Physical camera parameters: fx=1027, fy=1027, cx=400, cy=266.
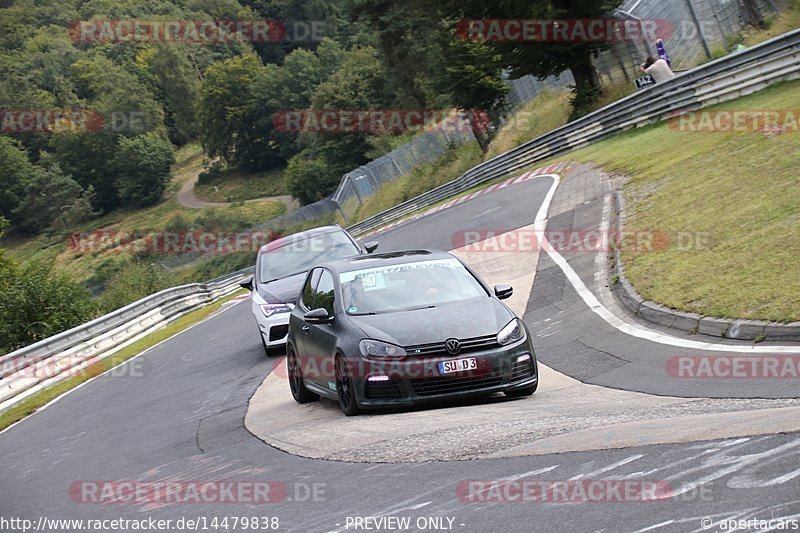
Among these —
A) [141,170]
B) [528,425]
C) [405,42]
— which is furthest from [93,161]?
[528,425]

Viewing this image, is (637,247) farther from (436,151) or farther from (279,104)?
(279,104)

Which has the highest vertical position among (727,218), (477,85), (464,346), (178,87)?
(178,87)

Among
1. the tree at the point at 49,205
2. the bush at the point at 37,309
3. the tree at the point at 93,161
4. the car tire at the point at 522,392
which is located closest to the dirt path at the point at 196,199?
the tree at the point at 93,161

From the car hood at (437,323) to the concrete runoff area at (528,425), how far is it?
25.9 inches

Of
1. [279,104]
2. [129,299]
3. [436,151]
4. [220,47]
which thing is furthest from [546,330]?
[220,47]

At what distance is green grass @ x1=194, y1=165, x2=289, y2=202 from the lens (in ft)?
403

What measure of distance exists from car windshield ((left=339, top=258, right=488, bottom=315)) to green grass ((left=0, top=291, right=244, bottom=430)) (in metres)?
8.69

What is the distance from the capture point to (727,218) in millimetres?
14359

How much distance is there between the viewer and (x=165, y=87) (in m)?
162

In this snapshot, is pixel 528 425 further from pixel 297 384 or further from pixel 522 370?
pixel 297 384

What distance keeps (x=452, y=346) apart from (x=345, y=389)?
1.15 meters

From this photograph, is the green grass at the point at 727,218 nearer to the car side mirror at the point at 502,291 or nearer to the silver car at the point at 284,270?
the car side mirror at the point at 502,291

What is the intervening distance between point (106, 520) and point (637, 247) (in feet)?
33.4

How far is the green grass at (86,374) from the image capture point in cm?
1761
